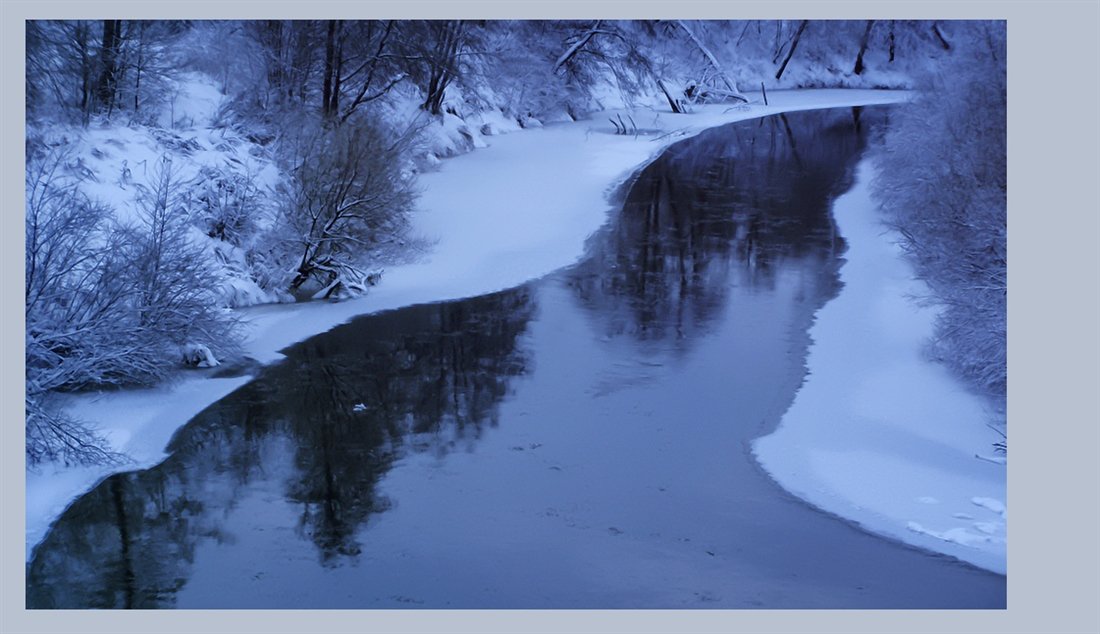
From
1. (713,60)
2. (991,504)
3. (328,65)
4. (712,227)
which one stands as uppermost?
(713,60)

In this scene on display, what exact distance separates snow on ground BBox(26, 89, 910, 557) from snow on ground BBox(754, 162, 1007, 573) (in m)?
0.47

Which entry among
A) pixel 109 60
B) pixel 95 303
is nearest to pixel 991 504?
pixel 95 303

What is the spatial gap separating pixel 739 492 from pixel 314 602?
3653 millimetres

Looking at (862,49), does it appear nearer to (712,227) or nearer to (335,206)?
(712,227)

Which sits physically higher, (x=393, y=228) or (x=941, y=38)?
(x=941, y=38)

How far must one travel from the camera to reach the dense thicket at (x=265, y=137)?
10.1 m

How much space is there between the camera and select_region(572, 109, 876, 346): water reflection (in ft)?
47.5

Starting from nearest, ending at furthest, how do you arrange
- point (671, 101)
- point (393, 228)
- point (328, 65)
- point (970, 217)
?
point (970, 217) → point (393, 228) → point (328, 65) → point (671, 101)

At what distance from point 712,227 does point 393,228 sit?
19.0ft

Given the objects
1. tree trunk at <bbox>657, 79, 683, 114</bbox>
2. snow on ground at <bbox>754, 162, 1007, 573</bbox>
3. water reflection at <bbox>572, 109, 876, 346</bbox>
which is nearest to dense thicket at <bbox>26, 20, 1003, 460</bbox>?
snow on ground at <bbox>754, 162, 1007, 573</bbox>

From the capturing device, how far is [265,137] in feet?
55.6

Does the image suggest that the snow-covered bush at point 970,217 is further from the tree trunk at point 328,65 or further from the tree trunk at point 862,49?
the tree trunk at point 328,65

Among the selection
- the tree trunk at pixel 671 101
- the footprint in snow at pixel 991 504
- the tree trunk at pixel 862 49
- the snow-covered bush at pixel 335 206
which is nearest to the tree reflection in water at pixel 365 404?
the snow-covered bush at pixel 335 206

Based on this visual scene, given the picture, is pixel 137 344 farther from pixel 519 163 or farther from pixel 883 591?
pixel 519 163
